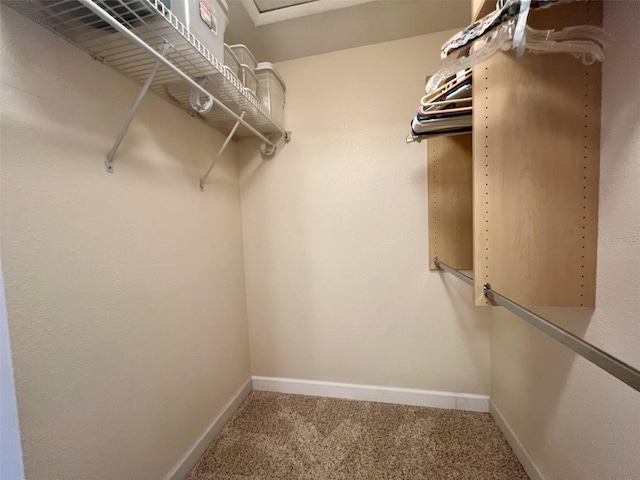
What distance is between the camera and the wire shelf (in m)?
0.72

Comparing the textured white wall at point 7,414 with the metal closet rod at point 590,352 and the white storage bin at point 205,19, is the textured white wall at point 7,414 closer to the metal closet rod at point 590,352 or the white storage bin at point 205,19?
the white storage bin at point 205,19

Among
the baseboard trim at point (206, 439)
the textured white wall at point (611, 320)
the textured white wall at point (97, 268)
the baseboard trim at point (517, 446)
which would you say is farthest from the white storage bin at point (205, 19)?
the baseboard trim at point (517, 446)

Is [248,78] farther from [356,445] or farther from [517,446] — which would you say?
[517,446]

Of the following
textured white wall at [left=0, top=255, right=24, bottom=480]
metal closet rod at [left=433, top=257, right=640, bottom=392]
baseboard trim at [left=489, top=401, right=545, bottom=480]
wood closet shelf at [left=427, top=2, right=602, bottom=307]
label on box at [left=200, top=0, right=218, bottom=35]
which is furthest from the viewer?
baseboard trim at [left=489, top=401, right=545, bottom=480]

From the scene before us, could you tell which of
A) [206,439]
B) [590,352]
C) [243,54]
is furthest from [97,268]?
[590,352]

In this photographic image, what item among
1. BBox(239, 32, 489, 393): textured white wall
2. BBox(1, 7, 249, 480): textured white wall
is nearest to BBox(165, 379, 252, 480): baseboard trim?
BBox(1, 7, 249, 480): textured white wall

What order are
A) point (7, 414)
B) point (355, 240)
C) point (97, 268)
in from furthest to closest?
point (355, 240) < point (97, 268) < point (7, 414)

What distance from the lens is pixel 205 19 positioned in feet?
3.06

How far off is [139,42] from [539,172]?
1.30 m

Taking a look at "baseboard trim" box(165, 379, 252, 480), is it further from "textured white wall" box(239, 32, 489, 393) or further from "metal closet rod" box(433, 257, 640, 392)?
"metal closet rod" box(433, 257, 640, 392)

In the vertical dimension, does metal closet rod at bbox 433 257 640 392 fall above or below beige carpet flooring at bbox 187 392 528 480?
above

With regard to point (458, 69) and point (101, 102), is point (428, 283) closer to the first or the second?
point (458, 69)

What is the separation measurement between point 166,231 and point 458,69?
135 centimetres

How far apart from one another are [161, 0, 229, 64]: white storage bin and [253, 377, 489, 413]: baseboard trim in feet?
6.50
